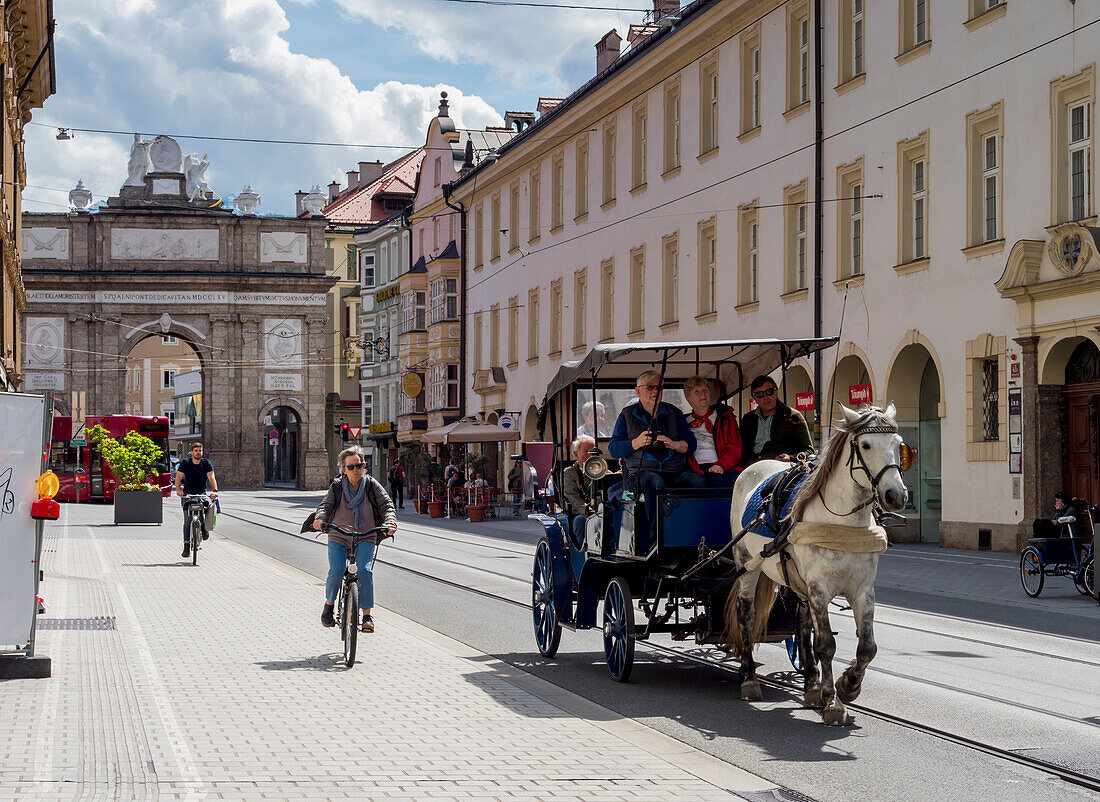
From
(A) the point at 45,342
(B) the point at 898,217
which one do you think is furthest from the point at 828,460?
(A) the point at 45,342

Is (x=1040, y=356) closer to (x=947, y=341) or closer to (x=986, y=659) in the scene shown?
(x=947, y=341)

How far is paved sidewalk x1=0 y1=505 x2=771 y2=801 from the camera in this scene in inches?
285

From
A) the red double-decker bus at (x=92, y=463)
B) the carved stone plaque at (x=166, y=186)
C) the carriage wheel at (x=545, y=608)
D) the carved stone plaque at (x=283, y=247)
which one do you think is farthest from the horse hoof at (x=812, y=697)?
the carved stone plaque at (x=166, y=186)

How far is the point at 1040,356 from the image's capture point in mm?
25297

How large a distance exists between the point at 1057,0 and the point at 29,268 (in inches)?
2640

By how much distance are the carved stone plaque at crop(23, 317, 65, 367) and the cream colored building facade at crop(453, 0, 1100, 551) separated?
1770 inches

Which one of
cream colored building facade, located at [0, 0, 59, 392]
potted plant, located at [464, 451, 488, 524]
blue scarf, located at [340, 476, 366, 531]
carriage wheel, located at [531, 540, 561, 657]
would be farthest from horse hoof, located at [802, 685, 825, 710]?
potted plant, located at [464, 451, 488, 524]

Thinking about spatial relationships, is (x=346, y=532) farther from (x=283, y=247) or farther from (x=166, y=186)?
(x=166, y=186)

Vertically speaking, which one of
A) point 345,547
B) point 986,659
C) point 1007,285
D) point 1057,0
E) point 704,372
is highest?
point 1057,0

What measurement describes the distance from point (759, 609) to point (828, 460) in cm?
172

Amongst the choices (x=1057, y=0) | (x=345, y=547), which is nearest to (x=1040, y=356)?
(x=1057, y=0)

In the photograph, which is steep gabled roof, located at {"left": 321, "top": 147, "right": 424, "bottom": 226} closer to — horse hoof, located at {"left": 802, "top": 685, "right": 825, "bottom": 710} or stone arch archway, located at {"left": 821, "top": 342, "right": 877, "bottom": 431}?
stone arch archway, located at {"left": 821, "top": 342, "right": 877, "bottom": 431}

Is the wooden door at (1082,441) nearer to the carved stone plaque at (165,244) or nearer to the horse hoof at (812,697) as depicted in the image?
the horse hoof at (812,697)

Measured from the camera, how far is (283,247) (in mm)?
85000
